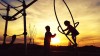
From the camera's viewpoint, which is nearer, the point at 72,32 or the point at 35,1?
the point at 35,1

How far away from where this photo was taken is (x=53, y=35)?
1599 cm

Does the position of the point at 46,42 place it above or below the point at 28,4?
below

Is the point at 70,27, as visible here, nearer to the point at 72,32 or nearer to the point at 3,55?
the point at 72,32

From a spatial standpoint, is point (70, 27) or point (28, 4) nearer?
point (28, 4)

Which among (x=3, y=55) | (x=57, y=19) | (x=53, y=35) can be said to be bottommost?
(x=3, y=55)

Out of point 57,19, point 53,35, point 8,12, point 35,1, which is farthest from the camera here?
point 8,12

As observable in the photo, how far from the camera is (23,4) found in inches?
638

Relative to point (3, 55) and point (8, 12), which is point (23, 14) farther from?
point (3, 55)

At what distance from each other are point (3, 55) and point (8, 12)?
3.96 metres

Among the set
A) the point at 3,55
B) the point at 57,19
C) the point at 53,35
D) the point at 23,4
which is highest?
the point at 23,4

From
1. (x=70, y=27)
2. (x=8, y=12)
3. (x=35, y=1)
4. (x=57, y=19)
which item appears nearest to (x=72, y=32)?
(x=70, y=27)

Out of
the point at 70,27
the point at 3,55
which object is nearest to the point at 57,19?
the point at 70,27

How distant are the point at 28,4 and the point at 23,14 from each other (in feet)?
3.39

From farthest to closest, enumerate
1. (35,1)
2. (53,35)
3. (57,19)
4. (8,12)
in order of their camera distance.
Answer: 1. (8,12)
2. (57,19)
3. (53,35)
4. (35,1)
